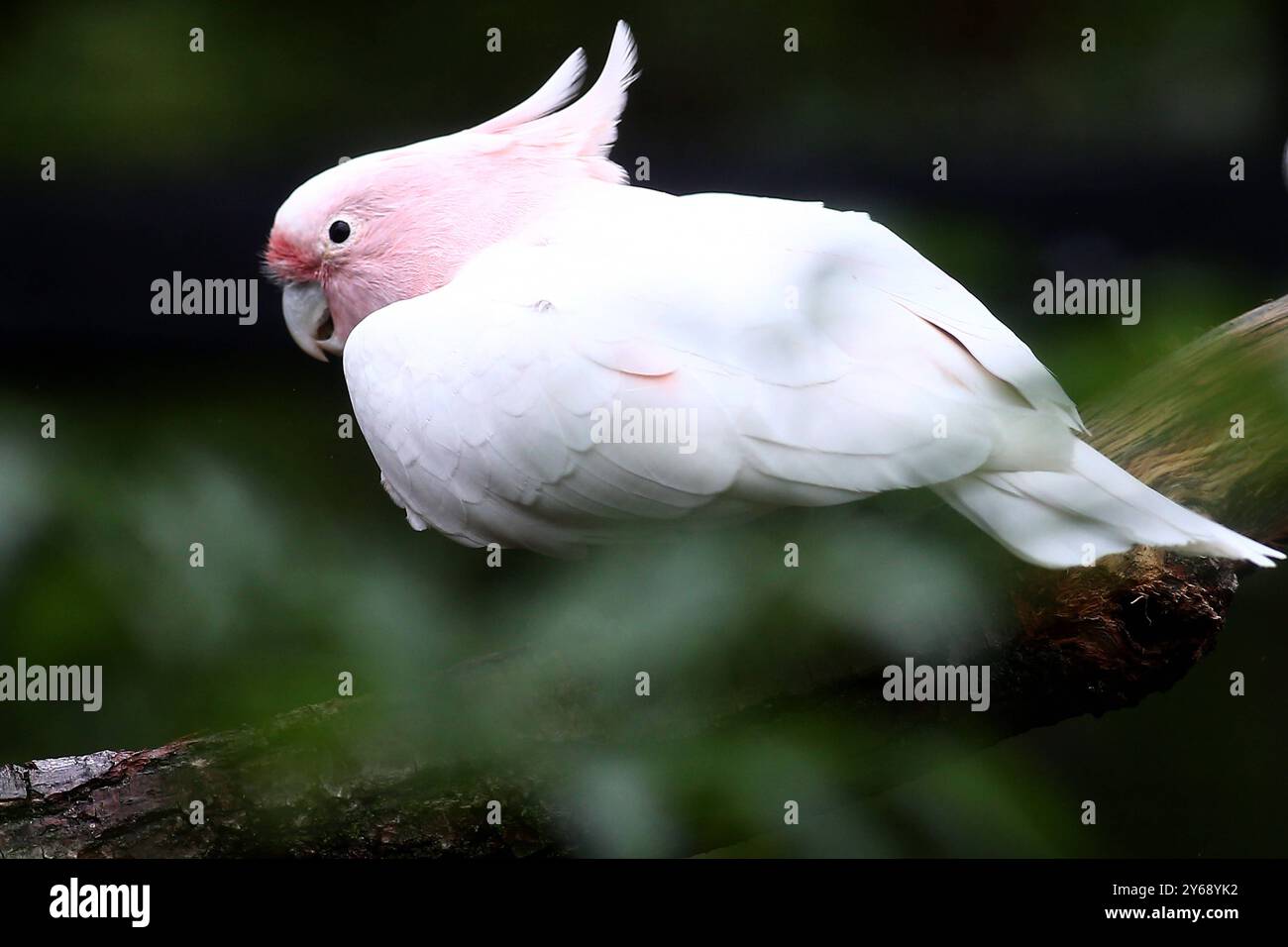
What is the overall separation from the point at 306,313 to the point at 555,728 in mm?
726

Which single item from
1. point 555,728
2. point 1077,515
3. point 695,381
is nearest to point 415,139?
point 695,381

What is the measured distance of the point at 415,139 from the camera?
1.56 meters

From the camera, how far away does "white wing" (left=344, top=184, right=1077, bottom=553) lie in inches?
45.0

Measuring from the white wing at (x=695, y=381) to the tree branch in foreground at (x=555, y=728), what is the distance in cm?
18

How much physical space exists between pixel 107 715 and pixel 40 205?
0.69m

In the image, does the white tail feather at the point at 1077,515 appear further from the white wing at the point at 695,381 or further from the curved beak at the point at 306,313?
the curved beak at the point at 306,313

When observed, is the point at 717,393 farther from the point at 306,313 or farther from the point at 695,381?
the point at 306,313

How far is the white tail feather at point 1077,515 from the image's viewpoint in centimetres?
113

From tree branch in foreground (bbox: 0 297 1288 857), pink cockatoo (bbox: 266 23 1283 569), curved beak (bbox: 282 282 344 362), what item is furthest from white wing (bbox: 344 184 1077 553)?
curved beak (bbox: 282 282 344 362)

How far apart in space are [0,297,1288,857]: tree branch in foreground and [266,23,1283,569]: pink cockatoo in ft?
0.38

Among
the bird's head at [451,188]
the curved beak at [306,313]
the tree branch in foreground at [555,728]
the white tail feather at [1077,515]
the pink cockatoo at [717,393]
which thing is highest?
the bird's head at [451,188]

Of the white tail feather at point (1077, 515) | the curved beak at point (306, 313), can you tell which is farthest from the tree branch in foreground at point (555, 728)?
the curved beak at point (306, 313)
